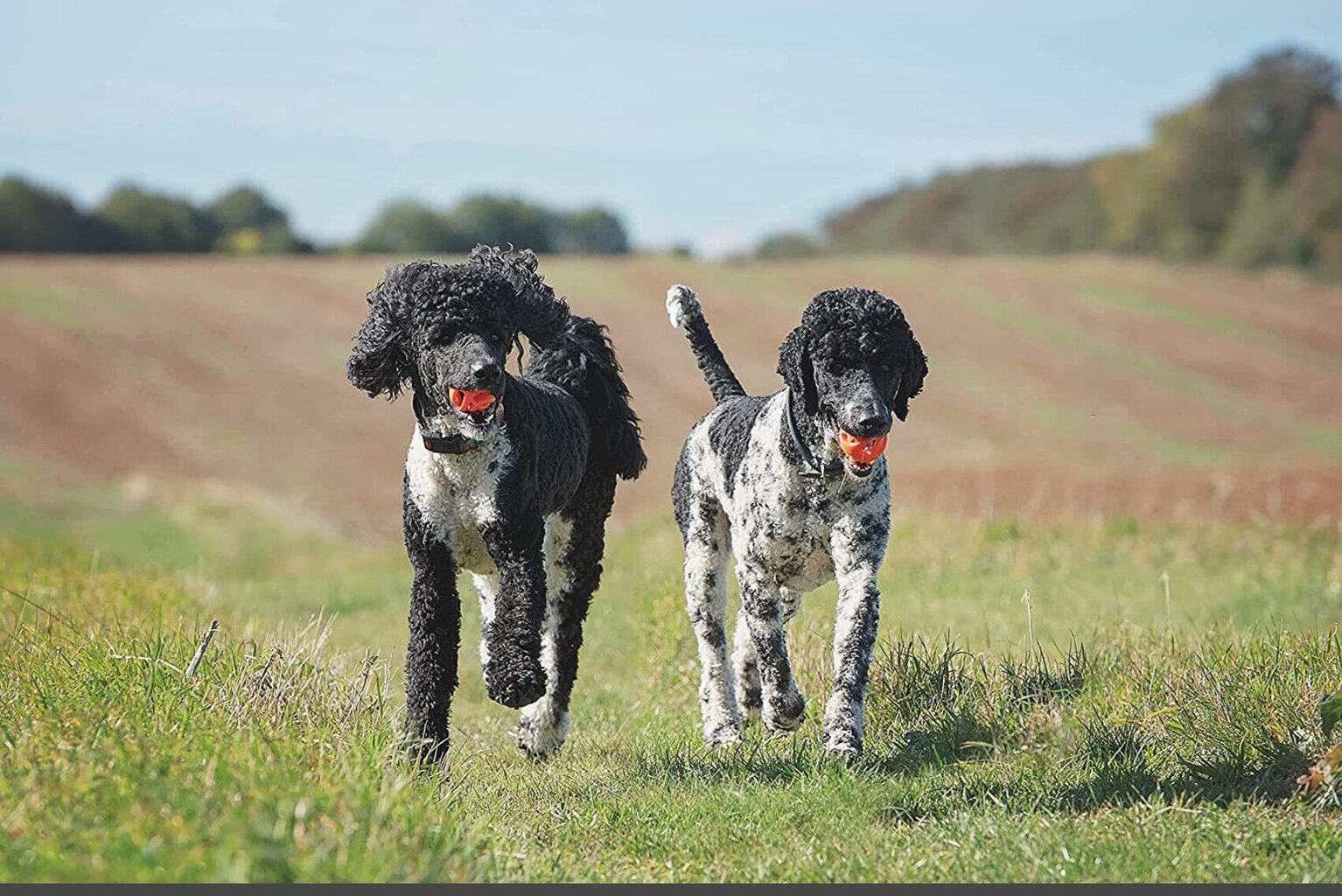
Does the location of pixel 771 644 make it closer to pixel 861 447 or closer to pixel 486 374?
pixel 861 447

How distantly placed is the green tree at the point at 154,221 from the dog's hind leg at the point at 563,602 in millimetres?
53901

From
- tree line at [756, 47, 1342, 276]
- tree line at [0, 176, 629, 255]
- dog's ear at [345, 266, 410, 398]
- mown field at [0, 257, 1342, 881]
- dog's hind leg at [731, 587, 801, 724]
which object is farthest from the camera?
tree line at [756, 47, 1342, 276]

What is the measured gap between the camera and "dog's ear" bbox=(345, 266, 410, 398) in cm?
645

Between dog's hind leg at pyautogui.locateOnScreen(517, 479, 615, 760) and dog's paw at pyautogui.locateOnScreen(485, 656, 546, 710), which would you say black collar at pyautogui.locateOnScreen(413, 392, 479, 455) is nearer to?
dog's paw at pyautogui.locateOnScreen(485, 656, 546, 710)

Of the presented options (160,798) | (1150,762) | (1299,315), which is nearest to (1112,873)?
(1150,762)

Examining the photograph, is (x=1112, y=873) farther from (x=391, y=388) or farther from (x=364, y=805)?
(x=391, y=388)

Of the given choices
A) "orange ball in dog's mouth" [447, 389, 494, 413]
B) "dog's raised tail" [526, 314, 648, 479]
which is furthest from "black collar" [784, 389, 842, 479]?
"dog's raised tail" [526, 314, 648, 479]

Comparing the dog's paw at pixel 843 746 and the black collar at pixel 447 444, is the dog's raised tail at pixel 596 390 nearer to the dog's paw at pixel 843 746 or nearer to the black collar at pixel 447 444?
the black collar at pixel 447 444

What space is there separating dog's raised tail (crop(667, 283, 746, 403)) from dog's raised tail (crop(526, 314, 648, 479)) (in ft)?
1.41

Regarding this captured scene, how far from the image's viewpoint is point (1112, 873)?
17.0ft

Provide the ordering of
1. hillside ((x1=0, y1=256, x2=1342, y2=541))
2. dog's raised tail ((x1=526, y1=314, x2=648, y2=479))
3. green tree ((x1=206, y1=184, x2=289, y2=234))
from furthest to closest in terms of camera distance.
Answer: green tree ((x1=206, y1=184, x2=289, y2=234)) < hillside ((x1=0, y1=256, x2=1342, y2=541)) < dog's raised tail ((x1=526, y1=314, x2=648, y2=479))

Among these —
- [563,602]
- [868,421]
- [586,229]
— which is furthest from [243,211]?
[868,421]

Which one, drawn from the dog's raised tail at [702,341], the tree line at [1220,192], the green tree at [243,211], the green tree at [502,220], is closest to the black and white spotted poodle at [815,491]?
the dog's raised tail at [702,341]

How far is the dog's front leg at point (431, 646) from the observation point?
6.56 meters
